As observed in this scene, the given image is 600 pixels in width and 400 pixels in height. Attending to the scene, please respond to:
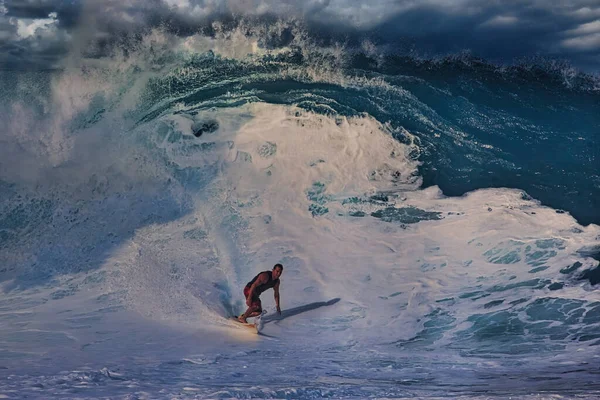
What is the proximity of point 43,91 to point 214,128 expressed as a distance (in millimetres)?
2922

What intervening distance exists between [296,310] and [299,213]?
1898 millimetres

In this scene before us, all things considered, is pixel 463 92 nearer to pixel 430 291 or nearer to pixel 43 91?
pixel 430 291

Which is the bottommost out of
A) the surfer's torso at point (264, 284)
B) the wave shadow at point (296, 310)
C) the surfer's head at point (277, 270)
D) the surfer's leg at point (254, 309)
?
the wave shadow at point (296, 310)

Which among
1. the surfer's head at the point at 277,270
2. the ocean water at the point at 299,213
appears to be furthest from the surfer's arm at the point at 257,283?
the ocean water at the point at 299,213

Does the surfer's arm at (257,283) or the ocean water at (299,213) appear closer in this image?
the ocean water at (299,213)

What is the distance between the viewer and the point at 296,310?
7.22 metres

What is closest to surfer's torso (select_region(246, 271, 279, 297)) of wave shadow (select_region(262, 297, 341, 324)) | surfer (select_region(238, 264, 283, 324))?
surfer (select_region(238, 264, 283, 324))

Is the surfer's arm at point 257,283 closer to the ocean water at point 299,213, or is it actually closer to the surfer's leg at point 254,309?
the surfer's leg at point 254,309

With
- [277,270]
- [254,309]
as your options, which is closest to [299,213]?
[277,270]

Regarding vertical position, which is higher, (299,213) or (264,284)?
(299,213)

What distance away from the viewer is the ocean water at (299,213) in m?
6.14

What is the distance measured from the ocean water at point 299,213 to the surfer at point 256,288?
0.78 ft

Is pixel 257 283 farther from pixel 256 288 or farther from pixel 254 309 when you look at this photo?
pixel 254 309

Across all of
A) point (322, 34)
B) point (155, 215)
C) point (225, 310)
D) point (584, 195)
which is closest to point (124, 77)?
point (155, 215)
